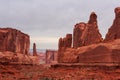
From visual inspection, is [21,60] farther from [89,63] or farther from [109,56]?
[109,56]

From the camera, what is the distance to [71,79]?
1618 inches

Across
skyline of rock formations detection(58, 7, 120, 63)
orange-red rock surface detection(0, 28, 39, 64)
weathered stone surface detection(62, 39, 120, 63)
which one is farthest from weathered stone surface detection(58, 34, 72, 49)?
orange-red rock surface detection(0, 28, 39, 64)

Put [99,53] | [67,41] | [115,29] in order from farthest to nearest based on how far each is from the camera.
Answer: [67,41] → [115,29] → [99,53]

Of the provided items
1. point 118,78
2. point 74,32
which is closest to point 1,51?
point 74,32

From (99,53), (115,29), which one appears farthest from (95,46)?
(115,29)

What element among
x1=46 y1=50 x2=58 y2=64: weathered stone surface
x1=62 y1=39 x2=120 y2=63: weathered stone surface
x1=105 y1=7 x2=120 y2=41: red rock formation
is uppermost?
x1=46 y1=50 x2=58 y2=64: weathered stone surface

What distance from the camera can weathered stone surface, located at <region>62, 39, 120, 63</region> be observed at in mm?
44156

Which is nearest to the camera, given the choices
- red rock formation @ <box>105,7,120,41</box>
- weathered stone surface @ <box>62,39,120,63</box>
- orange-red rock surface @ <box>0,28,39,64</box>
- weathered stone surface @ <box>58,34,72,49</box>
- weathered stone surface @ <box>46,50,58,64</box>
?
weathered stone surface @ <box>62,39,120,63</box>

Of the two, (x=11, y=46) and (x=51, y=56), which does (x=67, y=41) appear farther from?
(x=51, y=56)

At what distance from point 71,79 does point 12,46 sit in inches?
2390

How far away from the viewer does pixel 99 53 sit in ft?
157

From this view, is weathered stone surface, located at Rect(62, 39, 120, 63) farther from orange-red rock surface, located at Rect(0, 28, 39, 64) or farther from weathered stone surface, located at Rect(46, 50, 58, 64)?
weathered stone surface, located at Rect(46, 50, 58, 64)

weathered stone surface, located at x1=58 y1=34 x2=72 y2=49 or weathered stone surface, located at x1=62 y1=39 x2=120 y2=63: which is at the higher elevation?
weathered stone surface, located at x1=58 y1=34 x2=72 y2=49

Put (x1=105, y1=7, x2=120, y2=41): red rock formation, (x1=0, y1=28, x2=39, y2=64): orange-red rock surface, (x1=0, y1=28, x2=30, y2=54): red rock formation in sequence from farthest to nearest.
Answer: (x1=0, y1=28, x2=30, y2=54): red rock formation
(x1=0, y1=28, x2=39, y2=64): orange-red rock surface
(x1=105, y1=7, x2=120, y2=41): red rock formation
